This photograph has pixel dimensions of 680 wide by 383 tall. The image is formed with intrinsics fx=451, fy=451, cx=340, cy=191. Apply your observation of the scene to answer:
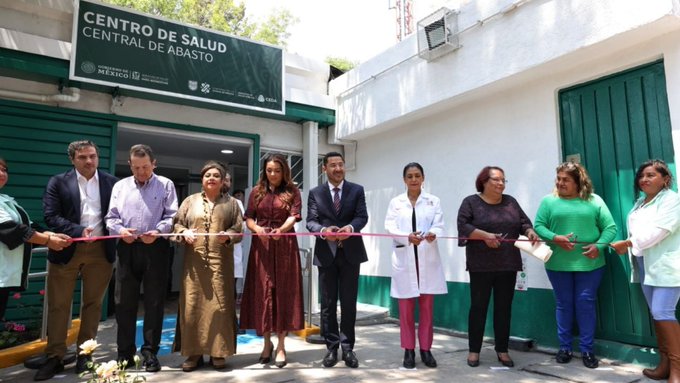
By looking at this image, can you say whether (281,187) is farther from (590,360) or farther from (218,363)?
(590,360)

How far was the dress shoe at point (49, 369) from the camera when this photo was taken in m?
3.36

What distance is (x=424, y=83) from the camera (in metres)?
5.72

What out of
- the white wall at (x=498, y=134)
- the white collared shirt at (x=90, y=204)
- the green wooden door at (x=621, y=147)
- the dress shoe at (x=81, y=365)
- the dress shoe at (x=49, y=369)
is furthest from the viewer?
the white wall at (x=498, y=134)

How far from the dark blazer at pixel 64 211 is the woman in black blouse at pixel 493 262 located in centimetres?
299

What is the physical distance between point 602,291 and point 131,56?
5.72 metres

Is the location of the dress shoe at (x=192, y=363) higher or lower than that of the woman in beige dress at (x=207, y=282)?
lower

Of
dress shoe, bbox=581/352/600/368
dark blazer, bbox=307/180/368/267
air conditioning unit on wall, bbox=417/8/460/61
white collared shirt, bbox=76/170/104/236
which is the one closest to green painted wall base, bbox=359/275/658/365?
dress shoe, bbox=581/352/600/368

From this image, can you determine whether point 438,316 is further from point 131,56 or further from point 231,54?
point 131,56

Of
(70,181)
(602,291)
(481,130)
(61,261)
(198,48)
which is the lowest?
(602,291)

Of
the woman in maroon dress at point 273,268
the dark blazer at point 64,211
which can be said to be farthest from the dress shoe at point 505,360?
the dark blazer at point 64,211

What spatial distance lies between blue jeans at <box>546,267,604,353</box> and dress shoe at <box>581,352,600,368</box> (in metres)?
0.03

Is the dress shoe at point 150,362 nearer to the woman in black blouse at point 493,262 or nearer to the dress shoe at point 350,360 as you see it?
the dress shoe at point 350,360

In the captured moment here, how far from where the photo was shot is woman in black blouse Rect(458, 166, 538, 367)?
12.2ft

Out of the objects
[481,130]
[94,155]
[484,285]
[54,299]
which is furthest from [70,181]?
[481,130]
